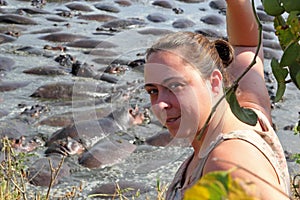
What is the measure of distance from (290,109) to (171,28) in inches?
168

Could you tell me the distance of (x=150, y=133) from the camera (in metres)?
7.62

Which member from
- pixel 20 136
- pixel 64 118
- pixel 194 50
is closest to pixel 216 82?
pixel 194 50

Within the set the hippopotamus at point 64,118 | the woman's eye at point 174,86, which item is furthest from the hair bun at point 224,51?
the hippopotamus at point 64,118

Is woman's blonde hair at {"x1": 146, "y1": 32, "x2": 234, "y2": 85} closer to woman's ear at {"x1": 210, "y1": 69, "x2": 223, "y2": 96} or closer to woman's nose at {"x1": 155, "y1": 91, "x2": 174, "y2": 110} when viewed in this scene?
woman's ear at {"x1": 210, "y1": 69, "x2": 223, "y2": 96}

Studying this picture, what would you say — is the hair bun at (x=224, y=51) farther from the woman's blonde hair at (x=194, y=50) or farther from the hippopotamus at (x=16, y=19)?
the hippopotamus at (x=16, y=19)

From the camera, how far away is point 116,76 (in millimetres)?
9844

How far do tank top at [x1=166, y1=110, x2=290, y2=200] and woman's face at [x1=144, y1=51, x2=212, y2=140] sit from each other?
0.35ft

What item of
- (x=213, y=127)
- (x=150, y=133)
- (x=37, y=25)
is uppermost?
(x=213, y=127)

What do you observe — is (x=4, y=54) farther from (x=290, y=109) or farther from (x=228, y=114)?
(x=228, y=114)

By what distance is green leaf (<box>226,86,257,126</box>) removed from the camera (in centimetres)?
102

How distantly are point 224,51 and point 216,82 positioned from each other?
0.23 m

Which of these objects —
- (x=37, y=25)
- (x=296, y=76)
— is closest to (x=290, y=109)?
(x=37, y=25)

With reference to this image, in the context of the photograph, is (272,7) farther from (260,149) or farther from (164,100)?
(164,100)

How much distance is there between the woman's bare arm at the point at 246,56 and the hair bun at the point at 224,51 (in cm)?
7
